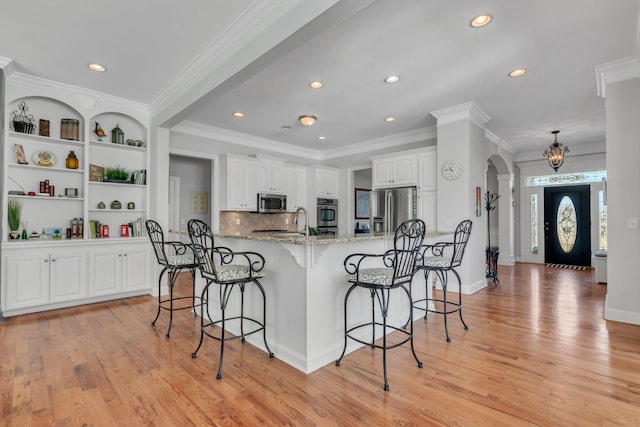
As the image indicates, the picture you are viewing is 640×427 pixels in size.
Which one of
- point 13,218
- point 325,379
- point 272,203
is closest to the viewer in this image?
point 325,379

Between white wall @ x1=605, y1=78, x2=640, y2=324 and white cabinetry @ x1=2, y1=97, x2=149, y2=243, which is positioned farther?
white cabinetry @ x1=2, y1=97, x2=149, y2=243

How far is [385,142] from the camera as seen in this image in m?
6.61

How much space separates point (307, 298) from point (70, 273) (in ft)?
10.9

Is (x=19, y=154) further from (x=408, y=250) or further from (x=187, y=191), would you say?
(x=408, y=250)

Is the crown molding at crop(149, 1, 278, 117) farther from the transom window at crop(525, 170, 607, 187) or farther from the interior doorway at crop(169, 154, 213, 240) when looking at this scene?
the transom window at crop(525, 170, 607, 187)

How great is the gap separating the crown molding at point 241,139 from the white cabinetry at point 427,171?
9.88 ft

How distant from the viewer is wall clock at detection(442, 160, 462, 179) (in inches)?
187

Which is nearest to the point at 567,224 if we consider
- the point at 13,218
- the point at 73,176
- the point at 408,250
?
the point at 408,250

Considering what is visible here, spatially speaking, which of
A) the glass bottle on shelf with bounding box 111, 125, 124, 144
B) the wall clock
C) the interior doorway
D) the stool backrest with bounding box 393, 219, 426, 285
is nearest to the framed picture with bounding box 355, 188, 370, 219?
the wall clock

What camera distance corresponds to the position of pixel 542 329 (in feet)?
10.4

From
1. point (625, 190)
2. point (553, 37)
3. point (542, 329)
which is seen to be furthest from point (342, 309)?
point (625, 190)

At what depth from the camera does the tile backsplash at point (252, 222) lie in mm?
6035

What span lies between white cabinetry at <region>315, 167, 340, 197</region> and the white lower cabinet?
3.81m

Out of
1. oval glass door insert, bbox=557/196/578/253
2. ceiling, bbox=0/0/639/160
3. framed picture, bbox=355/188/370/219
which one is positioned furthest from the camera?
framed picture, bbox=355/188/370/219
